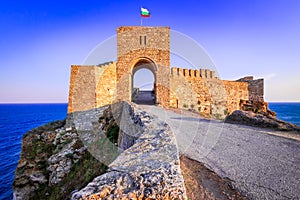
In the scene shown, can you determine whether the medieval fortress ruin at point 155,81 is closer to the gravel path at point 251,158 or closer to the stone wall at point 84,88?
the stone wall at point 84,88

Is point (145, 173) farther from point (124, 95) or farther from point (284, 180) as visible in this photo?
point (124, 95)

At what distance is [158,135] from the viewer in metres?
3.44

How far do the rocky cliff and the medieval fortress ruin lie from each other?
147 centimetres

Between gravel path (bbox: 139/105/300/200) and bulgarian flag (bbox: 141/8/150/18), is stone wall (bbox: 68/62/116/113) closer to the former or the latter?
bulgarian flag (bbox: 141/8/150/18)

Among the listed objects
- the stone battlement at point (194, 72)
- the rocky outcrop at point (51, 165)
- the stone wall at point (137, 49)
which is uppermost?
the stone wall at point (137, 49)

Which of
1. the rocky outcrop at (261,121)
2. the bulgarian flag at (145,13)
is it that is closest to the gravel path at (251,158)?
the rocky outcrop at (261,121)

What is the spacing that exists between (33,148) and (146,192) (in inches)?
472

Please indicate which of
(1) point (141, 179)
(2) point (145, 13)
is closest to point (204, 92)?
(2) point (145, 13)

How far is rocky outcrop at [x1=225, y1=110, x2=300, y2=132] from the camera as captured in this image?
7039 mm

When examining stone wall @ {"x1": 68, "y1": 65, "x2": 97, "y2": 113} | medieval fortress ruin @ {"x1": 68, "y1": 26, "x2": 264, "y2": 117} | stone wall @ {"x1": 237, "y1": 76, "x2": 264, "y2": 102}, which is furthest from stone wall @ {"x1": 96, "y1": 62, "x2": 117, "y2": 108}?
stone wall @ {"x1": 237, "y1": 76, "x2": 264, "y2": 102}

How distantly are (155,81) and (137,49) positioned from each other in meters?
3.27

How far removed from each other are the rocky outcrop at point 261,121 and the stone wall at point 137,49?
275 inches

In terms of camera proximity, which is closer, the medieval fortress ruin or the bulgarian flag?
the medieval fortress ruin

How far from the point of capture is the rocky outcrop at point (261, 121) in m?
7.04
